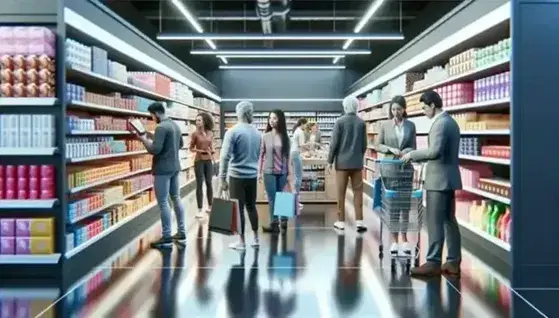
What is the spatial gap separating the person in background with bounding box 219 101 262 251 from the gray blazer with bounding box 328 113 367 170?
5.98 ft

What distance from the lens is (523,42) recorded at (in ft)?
18.4

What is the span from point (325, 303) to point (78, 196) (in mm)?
3017

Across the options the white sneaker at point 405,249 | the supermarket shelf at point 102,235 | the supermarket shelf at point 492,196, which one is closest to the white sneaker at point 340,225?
the supermarket shelf at point 492,196

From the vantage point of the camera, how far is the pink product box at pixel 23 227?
562 centimetres

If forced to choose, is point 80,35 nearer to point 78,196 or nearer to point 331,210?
point 78,196

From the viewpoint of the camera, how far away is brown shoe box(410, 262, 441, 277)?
5.97 m

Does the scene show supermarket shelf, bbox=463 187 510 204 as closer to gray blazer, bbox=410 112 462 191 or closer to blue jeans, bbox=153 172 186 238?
gray blazer, bbox=410 112 462 191

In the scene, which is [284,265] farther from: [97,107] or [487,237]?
[97,107]

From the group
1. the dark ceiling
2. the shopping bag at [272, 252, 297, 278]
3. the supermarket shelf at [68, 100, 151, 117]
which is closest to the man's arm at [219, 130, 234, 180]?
the shopping bag at [272, 252, 297, 278]

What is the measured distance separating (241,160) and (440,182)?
2.25 metres

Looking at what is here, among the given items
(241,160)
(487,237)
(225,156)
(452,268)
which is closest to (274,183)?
(241,160)

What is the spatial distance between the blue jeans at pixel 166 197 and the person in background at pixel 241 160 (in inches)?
30.6

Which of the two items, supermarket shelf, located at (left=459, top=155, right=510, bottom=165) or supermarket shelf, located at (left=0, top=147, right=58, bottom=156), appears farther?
supermarket shelf, located at (left=459, top=155, right=510, bottom=165)

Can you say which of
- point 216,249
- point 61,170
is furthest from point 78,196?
point 216,249
